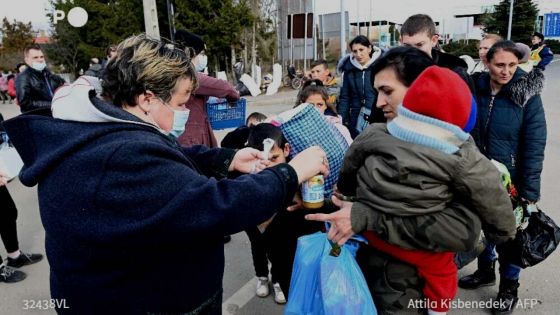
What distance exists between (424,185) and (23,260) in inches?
161

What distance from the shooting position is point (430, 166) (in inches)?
56.3

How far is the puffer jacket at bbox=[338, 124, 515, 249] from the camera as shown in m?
1.44

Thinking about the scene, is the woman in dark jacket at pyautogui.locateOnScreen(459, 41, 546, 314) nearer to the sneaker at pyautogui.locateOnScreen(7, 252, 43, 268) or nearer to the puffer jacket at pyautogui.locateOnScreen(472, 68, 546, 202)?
the puffer jacket at pyautogui.locateOnScreen(472, 68, 546, 202)

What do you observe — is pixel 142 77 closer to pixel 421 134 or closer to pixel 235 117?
pixel 421 134

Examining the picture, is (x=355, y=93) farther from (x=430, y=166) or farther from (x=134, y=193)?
(x=134, y=193)

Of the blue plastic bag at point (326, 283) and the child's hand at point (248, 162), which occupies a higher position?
the child's hand at point (248, 162)

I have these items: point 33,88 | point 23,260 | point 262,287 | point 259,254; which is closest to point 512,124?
point 259,254

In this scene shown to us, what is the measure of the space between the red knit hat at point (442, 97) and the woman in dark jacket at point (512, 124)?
4.97 feet

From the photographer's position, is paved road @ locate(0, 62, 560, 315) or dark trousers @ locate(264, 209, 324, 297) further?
paved road @ locate(0, 62, 560, 315)

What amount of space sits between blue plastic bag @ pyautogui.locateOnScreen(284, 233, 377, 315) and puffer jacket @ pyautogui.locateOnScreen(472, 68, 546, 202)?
1.62m

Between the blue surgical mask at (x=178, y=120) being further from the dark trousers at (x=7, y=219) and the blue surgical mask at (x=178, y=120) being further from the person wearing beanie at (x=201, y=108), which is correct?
the dark trousers at (x=7, y=219)

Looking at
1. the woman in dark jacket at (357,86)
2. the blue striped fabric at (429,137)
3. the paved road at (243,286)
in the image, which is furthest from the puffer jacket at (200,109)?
the blue striped fabric at (429,137)

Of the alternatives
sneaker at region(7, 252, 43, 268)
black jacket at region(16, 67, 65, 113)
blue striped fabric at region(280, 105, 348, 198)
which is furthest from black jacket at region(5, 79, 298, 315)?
black jacket at region(16, 67, 65, 113)

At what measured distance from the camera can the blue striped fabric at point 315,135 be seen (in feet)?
6.79
